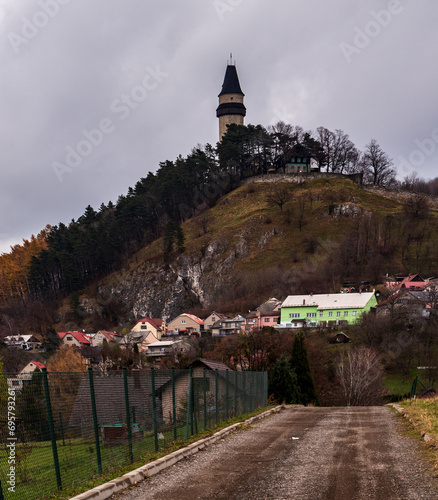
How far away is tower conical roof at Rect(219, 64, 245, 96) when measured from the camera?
147125mm

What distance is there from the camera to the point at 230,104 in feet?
479

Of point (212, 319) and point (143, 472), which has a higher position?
point (143, 472)

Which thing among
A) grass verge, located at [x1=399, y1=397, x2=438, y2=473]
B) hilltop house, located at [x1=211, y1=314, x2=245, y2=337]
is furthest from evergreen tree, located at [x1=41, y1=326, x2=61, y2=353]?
grass verge, located at [x1=399, y1=397, x2=438, y2=473]

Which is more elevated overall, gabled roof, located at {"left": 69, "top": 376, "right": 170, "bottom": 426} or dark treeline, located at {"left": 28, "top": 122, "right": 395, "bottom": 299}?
dark treeline, located at {"left": 28, "top": 122, "right": 395, "bottom": 299}

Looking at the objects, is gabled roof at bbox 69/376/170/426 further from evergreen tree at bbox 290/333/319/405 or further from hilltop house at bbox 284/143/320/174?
hilltop house at bbox 284/143/320/174

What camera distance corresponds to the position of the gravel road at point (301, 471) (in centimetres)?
841

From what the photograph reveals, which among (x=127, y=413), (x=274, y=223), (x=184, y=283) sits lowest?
(x=127, y=413)

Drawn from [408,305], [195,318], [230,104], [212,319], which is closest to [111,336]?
[195,318]

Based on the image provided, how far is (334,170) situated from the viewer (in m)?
133

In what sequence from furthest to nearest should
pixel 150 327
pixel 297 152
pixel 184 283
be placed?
1. pixel 297 152
2. pixel 184 283
3. pixel 150 327

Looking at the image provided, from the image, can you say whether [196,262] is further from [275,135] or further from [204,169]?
[275,135]

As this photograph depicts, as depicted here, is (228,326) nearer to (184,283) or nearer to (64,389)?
(184,283)

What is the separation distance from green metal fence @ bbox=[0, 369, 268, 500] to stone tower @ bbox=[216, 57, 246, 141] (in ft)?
450

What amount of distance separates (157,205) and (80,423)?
373 ft
